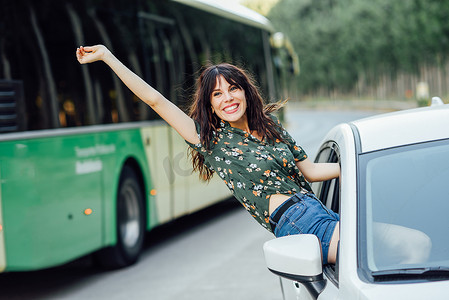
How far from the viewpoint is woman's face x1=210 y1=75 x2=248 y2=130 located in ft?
12.8

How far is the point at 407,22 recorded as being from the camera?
50438mm

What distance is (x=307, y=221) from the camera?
11.0ft

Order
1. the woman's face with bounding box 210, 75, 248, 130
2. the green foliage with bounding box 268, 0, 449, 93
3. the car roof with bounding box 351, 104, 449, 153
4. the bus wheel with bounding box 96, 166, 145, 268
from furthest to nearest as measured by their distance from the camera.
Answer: the green foliage with bounding box 268, 0, 449, 93
the bus wheel with bounding box 96, 166, 145, 268
the woman's face with bounding box 210, 75, 248, 130
the car roof with bounding box 351, 104, 449, 153

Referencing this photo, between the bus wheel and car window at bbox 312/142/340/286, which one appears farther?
the bus wheel

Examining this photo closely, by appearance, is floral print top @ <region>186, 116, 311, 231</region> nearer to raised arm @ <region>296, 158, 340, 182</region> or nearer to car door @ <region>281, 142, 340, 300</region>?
raised arm @ <region>296, 158, 340, 182</region>

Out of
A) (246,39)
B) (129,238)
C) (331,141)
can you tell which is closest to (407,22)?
(246,39)

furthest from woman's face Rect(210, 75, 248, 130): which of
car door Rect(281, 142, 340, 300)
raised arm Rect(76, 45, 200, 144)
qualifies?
car door Rect(281, 142, 340, 300)

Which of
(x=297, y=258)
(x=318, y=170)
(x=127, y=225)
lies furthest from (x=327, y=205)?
(x=127, y=225)

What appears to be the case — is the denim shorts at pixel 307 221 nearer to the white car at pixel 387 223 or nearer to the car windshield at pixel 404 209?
the white car at pixel 387 223

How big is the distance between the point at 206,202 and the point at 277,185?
7838 millimetres

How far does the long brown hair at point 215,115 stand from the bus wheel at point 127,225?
452cm

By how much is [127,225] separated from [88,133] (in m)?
1.43

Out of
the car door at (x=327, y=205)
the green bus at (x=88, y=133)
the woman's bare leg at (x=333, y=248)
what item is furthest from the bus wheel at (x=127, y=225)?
the woman's bare leg at (x=333, y=248)

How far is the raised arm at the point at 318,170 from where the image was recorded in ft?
12.6
